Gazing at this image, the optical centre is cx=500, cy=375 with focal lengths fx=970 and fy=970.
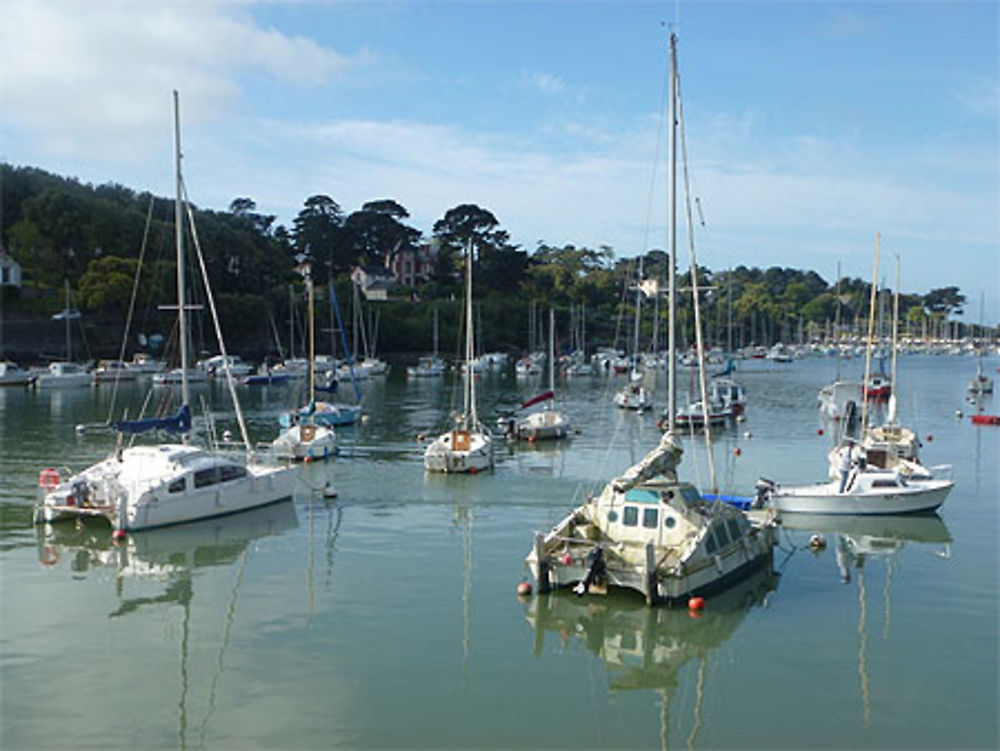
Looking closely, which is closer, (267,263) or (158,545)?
(158,545)

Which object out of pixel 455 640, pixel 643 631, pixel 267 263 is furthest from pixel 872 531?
pixel 267 263

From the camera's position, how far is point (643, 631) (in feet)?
73.0

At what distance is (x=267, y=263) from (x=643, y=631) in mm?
136408

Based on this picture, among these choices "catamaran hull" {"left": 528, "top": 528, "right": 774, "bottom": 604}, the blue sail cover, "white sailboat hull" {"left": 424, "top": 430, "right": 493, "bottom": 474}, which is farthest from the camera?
"white sailboat hull" {"left": 424, "top": 430, "right": 493, "bottom": 474}

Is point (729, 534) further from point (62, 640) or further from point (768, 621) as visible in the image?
point (62, 640)

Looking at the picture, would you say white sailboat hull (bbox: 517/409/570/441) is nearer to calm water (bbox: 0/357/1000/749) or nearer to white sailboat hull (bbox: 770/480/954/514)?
calm water (bbox: 0/357/1000/749)

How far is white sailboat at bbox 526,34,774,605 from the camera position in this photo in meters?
23.2

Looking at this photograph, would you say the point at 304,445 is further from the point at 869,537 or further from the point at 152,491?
the point at 869,537

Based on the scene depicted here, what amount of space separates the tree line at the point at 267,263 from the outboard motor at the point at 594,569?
75.9 meters

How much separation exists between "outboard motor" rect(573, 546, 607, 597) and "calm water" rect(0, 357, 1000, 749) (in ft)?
1.88

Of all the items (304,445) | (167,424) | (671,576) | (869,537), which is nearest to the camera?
(671,576)

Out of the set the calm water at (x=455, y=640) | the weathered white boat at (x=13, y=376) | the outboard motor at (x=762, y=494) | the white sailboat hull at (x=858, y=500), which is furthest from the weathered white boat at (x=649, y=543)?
the weathered white boat at (x=13, y=376)

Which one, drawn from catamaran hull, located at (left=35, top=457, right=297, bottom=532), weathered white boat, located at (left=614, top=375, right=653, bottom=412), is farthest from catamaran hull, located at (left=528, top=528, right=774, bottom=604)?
weathered white boat, located at (left=614, top=375, right=653, bottom=412)

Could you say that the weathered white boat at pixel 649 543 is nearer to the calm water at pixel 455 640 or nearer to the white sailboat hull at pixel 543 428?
the calm water at pixel 455 640
